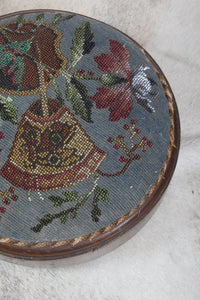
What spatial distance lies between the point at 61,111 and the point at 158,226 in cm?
56

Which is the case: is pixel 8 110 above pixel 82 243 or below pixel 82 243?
above

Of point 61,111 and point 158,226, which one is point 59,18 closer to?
point 61,111

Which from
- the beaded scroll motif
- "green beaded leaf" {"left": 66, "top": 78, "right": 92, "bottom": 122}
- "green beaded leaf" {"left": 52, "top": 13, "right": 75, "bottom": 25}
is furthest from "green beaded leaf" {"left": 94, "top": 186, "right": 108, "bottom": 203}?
"green beaded leaf" {"left": 52, "top": 13, "right": 75, "bottom": 25}

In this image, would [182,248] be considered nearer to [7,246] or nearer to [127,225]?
[127,225]

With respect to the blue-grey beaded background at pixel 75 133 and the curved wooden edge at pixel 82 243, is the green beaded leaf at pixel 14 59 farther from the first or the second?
the curved wooden edge at pixel 82 243

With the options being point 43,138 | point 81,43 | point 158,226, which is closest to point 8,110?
point 43,138

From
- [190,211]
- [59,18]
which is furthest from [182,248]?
[59,18]

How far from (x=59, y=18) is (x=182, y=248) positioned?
2.67ft

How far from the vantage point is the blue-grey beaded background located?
3.41 feet

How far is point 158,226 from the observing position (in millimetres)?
1421

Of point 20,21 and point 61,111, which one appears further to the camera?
point 20,21

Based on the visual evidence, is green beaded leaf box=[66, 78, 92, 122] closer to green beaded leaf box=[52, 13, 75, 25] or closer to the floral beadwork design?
the floral beadwork design

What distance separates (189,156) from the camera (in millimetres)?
1524

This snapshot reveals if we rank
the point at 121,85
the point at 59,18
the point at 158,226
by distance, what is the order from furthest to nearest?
1. the point at 158,226
2. the point at 59,18
3. the point at 121,85
